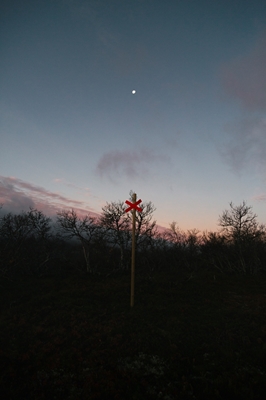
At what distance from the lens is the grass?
664 centimetres

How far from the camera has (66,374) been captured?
7.41 metres

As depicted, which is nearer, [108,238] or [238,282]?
[238,282]

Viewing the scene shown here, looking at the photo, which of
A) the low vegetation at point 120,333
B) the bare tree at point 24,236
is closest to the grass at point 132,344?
the low vegetation at point 120,333

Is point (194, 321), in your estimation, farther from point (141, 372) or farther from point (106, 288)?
point (106, 288)

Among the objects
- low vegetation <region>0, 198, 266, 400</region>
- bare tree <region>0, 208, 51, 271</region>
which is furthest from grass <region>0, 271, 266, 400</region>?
bare tree <region>0, 208, 51, 271</region>

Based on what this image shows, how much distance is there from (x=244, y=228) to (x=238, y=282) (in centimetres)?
1136

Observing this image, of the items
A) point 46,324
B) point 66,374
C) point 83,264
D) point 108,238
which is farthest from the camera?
point 83,264

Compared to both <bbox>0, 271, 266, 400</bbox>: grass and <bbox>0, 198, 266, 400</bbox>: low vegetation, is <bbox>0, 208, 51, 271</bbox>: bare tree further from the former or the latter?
<bbox>0, 271, 266, 400</bbox>: grass

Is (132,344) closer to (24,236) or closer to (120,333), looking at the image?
(120,333)

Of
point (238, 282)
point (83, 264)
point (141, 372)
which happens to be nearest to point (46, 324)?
point (141, 372)

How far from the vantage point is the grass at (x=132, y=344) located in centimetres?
664

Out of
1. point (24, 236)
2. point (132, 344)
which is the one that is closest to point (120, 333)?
point (132, 344)

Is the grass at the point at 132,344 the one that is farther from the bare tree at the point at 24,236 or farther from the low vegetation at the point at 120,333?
the bare tree at the point at 24,236

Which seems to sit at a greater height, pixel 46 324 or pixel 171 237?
pixel 171 237
